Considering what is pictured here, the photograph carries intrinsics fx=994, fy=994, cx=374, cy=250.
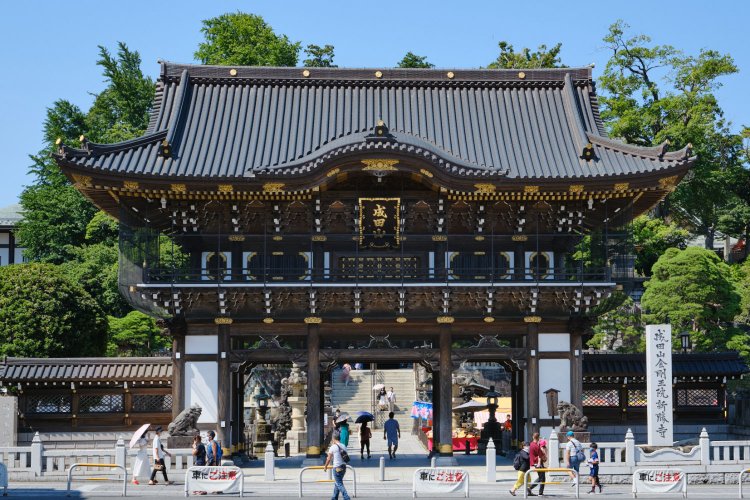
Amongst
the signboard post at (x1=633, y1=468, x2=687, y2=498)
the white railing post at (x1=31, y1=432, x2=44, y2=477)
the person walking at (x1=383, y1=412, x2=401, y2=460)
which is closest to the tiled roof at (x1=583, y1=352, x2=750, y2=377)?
the person walking at (x1=383, y1=412, x2=401, y2=460)

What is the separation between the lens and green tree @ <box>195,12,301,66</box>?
233 ft

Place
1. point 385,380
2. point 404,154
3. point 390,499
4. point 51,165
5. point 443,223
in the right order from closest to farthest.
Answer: point 390,499, point 404,154, point 443,223, point 385,380, point 51,165

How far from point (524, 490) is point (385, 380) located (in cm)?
3517

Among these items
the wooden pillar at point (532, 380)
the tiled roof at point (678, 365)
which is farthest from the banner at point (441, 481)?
the tiled roof at point (678, 365)

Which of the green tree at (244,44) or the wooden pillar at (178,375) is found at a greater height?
the green tree at (244,44)

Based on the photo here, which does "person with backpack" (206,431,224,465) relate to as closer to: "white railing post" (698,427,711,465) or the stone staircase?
"white railing post" (698,427,711,465)

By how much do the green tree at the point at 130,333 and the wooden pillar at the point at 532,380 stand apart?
84.5 feet

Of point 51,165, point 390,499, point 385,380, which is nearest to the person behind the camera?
point 390,499

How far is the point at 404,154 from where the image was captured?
32594 mm

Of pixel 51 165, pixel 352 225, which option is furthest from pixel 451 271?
pixel 51 165

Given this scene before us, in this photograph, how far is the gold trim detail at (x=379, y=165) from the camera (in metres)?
32.8

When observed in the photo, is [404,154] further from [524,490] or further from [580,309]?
[524,490]

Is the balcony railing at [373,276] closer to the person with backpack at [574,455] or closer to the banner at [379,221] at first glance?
the banner at [379,221]

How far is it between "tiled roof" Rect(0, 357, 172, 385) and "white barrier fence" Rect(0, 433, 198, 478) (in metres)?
4.51
